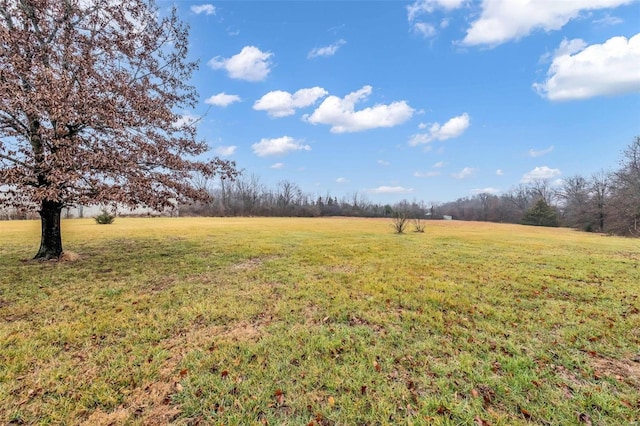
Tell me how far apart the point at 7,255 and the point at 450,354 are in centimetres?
1279

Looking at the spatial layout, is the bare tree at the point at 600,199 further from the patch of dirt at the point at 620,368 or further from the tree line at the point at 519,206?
the patch of dirt at the point at 620,368

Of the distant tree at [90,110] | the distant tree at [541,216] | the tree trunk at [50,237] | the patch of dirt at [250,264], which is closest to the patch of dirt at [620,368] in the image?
the patch of dirt at [250,264]

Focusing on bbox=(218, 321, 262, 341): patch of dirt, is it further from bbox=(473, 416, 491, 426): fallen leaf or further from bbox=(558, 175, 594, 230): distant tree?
bbox=(558, 175, 594, 230): distant tree

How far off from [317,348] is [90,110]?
23.1ft

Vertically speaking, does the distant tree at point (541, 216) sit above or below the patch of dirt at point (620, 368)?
above

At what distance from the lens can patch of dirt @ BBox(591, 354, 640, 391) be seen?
2.94 m

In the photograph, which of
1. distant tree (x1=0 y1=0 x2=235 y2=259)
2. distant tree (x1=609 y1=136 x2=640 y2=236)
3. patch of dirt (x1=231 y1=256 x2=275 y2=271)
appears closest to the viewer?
distant tree (x1=0 y1=0 x2=235 y2=259)

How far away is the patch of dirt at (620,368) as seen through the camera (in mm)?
2938

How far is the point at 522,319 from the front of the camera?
4379mm

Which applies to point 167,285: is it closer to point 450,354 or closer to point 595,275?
point 450,354

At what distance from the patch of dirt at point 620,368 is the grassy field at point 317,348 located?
2cm

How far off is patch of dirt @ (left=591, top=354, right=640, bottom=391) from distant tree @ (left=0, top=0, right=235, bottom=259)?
881cm

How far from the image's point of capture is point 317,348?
3480mm

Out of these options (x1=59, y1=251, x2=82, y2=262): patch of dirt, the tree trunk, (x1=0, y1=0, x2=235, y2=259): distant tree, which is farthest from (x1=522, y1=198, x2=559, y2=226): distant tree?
the tree trunk
